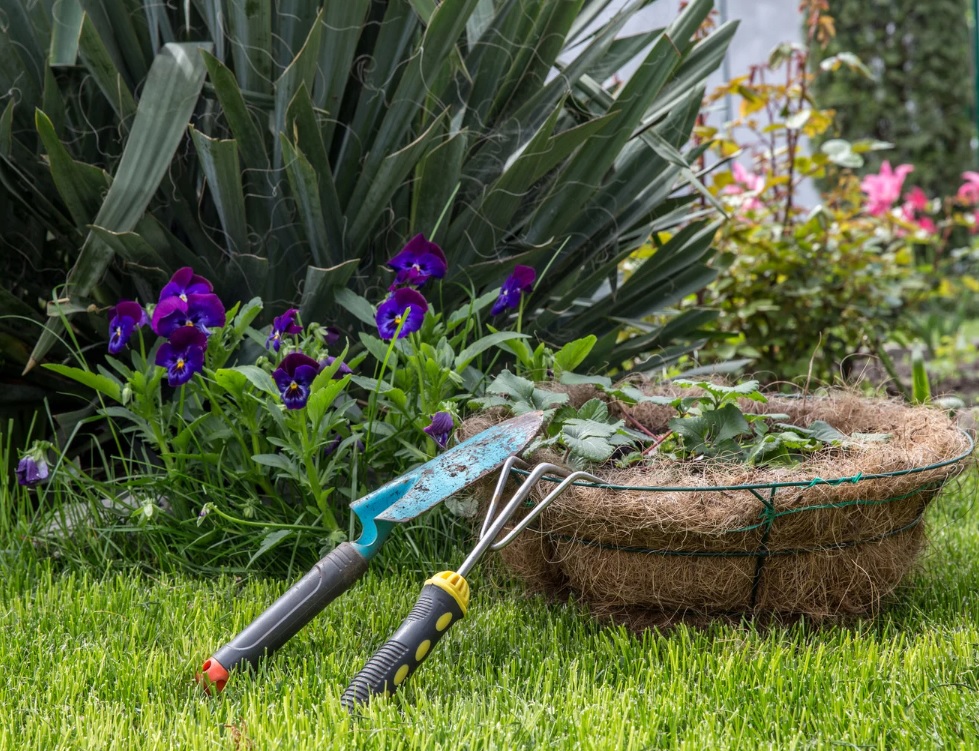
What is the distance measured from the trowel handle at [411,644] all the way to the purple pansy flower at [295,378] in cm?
48

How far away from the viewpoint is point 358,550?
124 centimetres

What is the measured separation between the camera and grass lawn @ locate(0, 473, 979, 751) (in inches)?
41.6

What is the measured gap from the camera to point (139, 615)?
1.44 m

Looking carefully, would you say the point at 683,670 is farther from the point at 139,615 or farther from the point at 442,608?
the point at 139,615

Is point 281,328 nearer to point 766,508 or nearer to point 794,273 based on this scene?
point 766,508

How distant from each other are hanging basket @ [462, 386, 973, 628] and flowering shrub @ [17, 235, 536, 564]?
333 mm

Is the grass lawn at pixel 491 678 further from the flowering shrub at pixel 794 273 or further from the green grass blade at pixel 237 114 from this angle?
the flowering shrub at pixel 794 273

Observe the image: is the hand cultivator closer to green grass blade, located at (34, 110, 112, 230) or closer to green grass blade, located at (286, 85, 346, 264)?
green grass blade, located at (286, 85, 346, 264)

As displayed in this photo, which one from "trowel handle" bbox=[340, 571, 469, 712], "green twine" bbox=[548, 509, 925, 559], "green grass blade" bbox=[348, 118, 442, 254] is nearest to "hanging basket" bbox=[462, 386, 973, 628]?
"green twine" bbox=[548, 509, 925, 559]

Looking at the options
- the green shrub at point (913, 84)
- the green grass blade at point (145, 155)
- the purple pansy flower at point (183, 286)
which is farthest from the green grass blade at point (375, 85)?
the green shrub at point (913, 84)

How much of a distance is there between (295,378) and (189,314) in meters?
0.25

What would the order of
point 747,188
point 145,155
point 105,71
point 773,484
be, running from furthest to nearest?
point 747,188, point 105,71, point 145,155, point 773,484

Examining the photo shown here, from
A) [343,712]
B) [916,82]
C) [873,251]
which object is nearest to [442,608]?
[343,712]

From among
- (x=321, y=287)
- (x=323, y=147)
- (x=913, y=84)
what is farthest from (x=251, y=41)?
(x=913, y=84)
